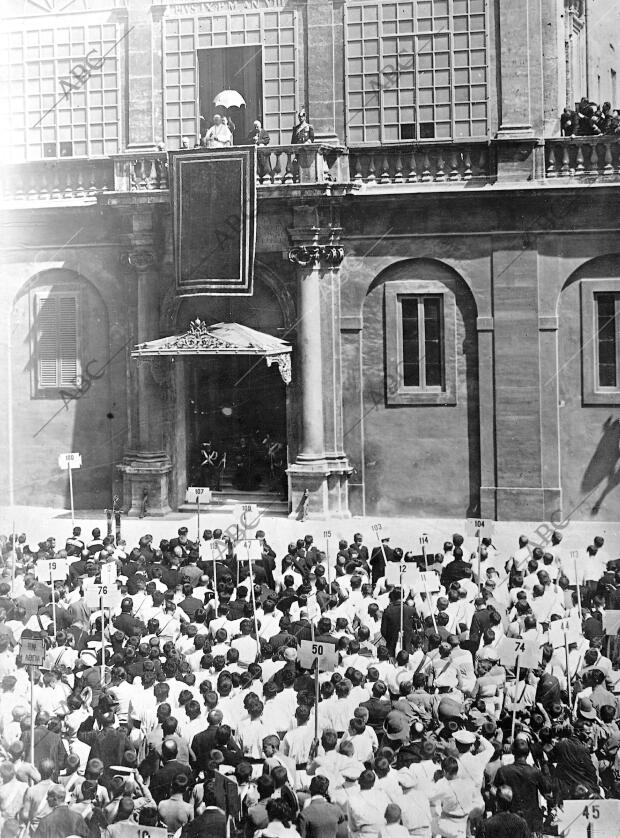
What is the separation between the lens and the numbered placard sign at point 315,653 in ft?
44.8

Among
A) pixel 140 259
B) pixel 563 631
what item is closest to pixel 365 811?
pixel 563 631

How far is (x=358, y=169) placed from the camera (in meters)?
25.3

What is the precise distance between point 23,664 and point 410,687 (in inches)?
197

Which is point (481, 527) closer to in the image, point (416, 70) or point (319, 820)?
point (319, 820)

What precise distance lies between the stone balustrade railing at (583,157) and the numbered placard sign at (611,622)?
A: 11.0 m

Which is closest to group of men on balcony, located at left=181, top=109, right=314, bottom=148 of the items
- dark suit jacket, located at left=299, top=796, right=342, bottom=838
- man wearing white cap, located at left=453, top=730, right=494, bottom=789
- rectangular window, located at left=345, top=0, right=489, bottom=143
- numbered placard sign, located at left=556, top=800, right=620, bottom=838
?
rectangular window, located at left=345, top=0, right=489, bottom=143

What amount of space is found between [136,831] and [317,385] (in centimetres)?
1467

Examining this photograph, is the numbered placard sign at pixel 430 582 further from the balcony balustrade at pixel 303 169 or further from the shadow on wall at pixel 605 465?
the balcony balustrade at pixel 303 169

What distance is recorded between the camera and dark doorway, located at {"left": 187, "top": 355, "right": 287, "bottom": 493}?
81.7ft

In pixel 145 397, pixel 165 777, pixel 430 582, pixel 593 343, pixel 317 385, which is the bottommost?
pixel 165 777

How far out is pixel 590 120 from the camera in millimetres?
23859

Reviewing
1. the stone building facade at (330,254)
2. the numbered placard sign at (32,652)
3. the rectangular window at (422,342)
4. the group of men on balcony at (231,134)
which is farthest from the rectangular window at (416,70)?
the numbered placard sign at (32,652)

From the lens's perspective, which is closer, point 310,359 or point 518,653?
point 518,653

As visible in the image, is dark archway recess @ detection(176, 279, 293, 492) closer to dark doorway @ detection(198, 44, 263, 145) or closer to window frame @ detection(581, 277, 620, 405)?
dark doorway @ detection(198, 44, 263, 145)
